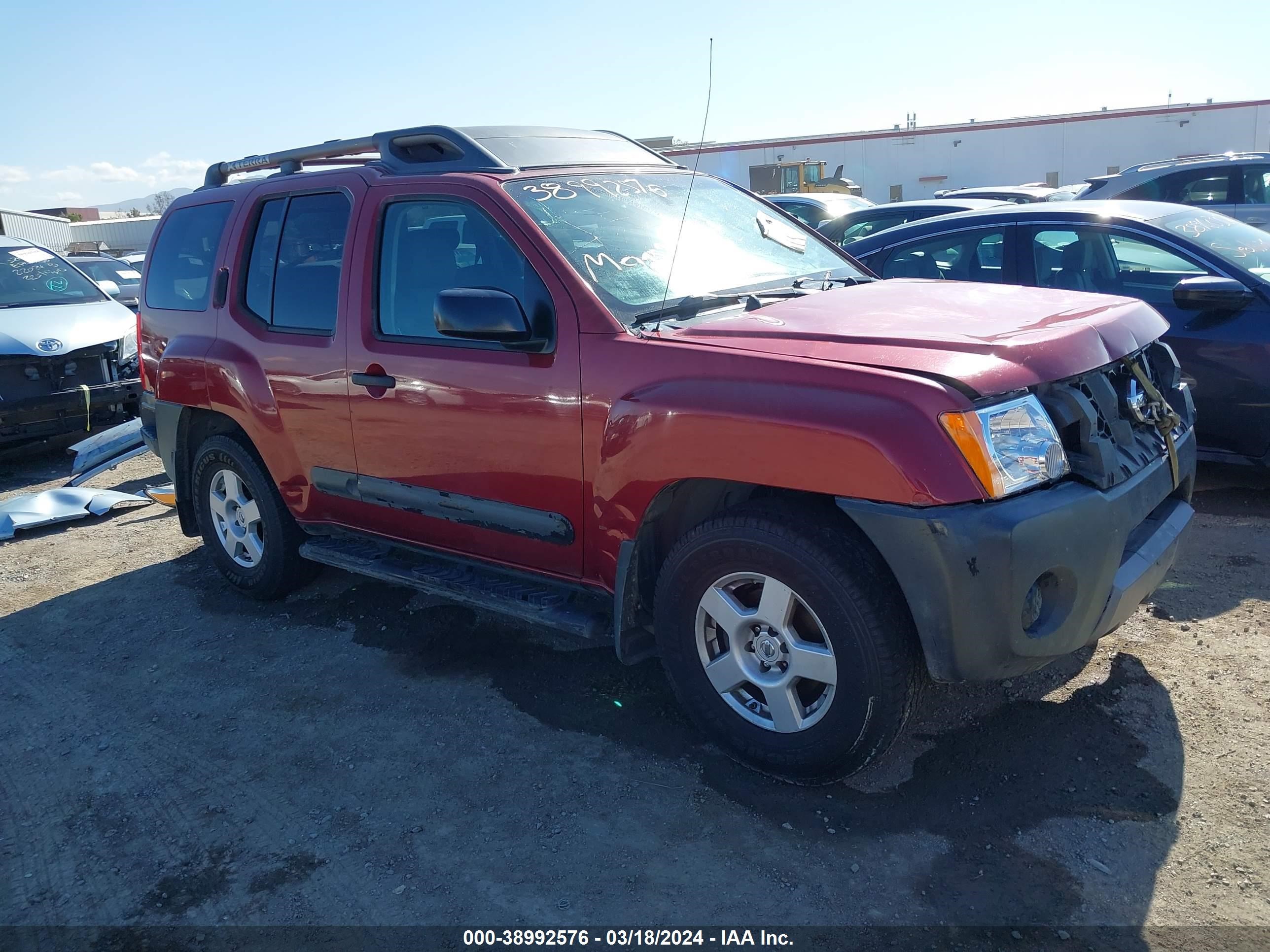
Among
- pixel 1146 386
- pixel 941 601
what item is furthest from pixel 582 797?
pixel 1146 386

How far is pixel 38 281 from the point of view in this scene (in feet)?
28.8

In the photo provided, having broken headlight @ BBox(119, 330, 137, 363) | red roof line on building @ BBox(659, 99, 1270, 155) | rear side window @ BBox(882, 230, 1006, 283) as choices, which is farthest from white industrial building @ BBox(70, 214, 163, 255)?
rear side window @ BBox(882, 230, 1006, 283)

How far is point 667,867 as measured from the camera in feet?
9.09

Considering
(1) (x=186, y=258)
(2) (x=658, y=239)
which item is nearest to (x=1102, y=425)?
(2) (x=658, y=239)

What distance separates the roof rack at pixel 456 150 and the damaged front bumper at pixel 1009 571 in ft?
6.94

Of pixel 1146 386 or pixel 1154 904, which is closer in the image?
pixel 1154 904

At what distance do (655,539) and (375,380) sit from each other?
4.45ft

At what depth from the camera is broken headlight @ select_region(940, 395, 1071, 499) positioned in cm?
255

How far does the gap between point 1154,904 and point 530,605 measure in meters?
2.08

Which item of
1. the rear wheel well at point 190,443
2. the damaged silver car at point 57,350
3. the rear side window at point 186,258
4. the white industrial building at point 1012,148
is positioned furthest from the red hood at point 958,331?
the white industrial building at point 1012,148

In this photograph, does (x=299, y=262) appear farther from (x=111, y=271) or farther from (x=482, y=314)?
(x=111, y=271)

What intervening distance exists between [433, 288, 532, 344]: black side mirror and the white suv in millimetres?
8024

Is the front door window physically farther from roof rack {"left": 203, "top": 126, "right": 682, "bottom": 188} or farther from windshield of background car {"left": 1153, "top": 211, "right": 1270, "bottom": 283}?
roof rack {"left": 203, "top": 126, "right": 682, "bottom": 188}

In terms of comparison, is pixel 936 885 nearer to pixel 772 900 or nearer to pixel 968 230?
pixel 772 900
